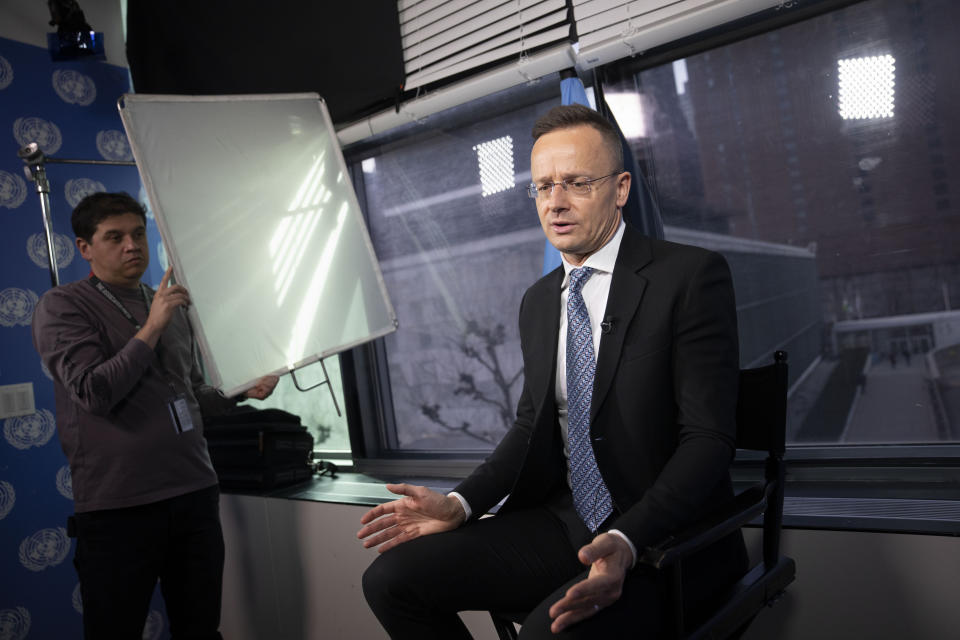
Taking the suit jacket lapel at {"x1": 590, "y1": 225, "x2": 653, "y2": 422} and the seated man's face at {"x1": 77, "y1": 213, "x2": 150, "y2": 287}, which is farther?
the seated man's face at {"x1": 77, "y1": 213, "x2": 150, "y2": 287}

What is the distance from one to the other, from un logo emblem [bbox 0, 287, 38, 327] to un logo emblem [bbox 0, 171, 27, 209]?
1.28 feet

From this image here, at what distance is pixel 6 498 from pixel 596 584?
9.56 ft

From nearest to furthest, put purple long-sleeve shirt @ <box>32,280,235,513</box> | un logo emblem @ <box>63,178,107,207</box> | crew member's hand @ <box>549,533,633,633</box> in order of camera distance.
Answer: crew member's hand @ <box>549,533,633,633</box>, purple long-sleeve shirt @ <box>32,280,235,513</box>, un logo emblem @ <box>63,178,107,207</box>

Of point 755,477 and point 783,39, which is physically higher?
point 783,39

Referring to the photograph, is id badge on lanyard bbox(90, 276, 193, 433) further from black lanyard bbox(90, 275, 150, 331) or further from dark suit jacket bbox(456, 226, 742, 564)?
dark suit jacket bbox(456, 226, 742, 564)

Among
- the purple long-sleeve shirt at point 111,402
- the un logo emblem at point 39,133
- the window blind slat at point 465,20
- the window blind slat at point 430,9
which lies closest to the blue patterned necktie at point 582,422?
the purple long-sleeve shirt at point 111,402

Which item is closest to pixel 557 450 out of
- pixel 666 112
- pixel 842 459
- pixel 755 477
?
pixel 755 477

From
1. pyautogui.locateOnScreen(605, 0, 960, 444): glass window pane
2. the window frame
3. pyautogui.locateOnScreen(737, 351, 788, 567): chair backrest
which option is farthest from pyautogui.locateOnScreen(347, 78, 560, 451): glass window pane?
pyautogui.locateOnScreen(737, 351, 788, 567): chair backrest

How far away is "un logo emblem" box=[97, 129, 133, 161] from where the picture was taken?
3.41 m

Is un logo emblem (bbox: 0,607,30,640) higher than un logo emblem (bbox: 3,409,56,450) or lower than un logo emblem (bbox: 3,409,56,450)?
lower

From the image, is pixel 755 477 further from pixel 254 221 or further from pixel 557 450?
pixel 254 221

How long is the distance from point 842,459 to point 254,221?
2055mm

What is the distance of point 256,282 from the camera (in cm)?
222

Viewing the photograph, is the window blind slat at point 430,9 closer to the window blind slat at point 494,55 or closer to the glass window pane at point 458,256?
the window blind slat at point 494,55
